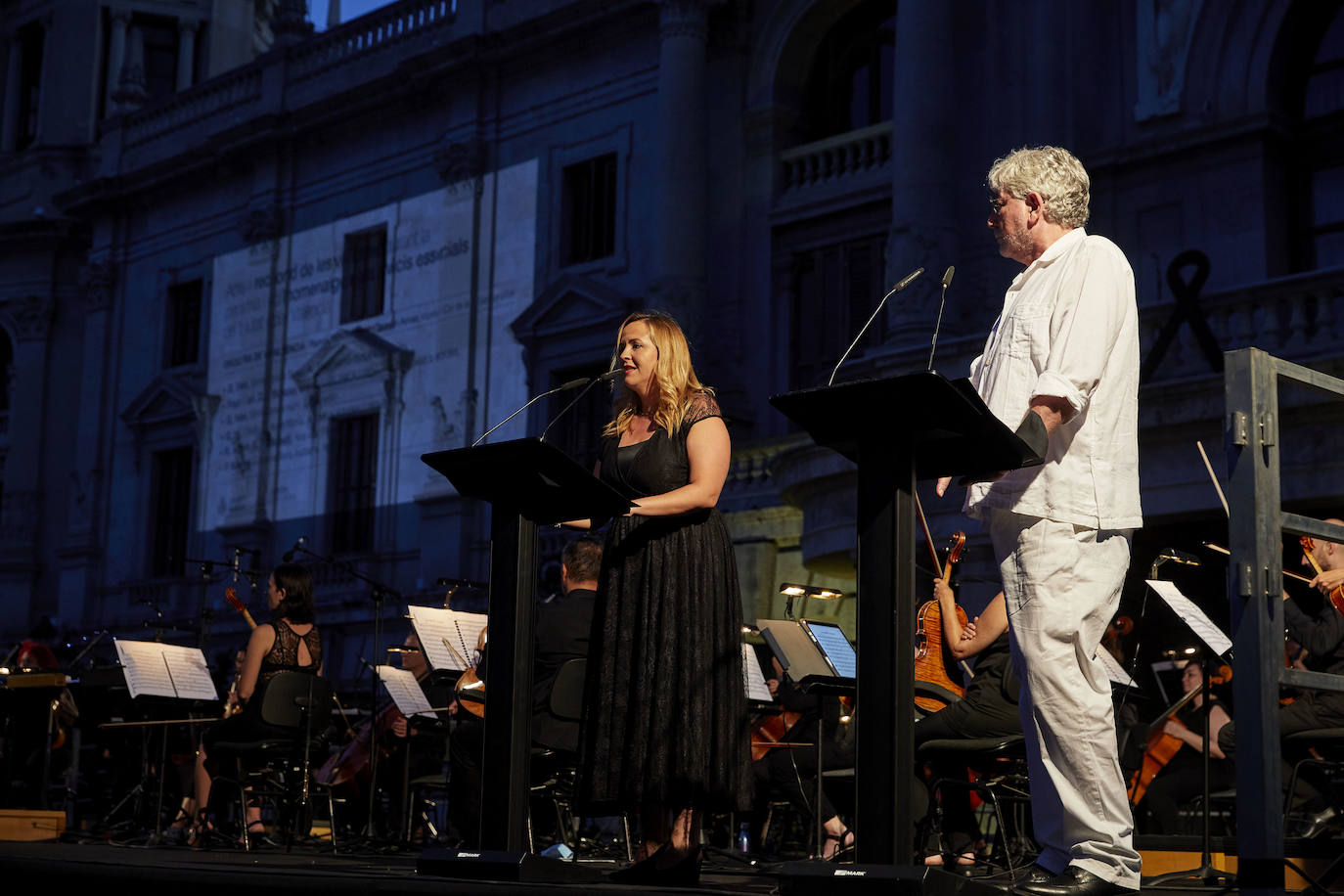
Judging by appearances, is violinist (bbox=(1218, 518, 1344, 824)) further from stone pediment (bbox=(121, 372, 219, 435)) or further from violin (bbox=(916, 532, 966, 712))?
stone pediment (bbox=(121, 372, 219, 435))

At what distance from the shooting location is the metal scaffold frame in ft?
12.1

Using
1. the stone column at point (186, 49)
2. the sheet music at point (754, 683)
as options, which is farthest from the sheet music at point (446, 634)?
the stone column at point (186, 49)

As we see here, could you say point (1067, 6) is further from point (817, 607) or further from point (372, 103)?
point (372, 103)

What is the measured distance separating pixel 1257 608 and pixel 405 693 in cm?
569

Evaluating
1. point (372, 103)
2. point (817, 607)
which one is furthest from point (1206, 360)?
point (372, 103)

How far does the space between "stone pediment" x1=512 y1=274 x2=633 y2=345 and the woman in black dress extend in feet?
45.3

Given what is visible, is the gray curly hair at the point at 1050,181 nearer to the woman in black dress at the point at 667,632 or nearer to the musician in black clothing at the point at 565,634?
the woman in black dress at the point at 667,632

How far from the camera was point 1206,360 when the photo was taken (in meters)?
11.7

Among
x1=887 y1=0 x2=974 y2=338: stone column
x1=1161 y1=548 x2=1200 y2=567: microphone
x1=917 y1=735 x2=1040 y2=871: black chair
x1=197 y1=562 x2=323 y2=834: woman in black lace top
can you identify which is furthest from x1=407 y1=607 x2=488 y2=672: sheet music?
x1=887 y1=0 x2=974 y2=338: stone column

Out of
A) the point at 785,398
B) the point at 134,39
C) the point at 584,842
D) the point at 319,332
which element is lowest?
the point at 584,842

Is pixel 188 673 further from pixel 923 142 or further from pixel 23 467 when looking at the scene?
pixel 23 467

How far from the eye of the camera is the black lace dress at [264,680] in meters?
8.39

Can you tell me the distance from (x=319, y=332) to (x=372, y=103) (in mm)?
3216

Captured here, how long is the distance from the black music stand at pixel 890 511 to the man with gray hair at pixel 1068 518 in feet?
1.03
